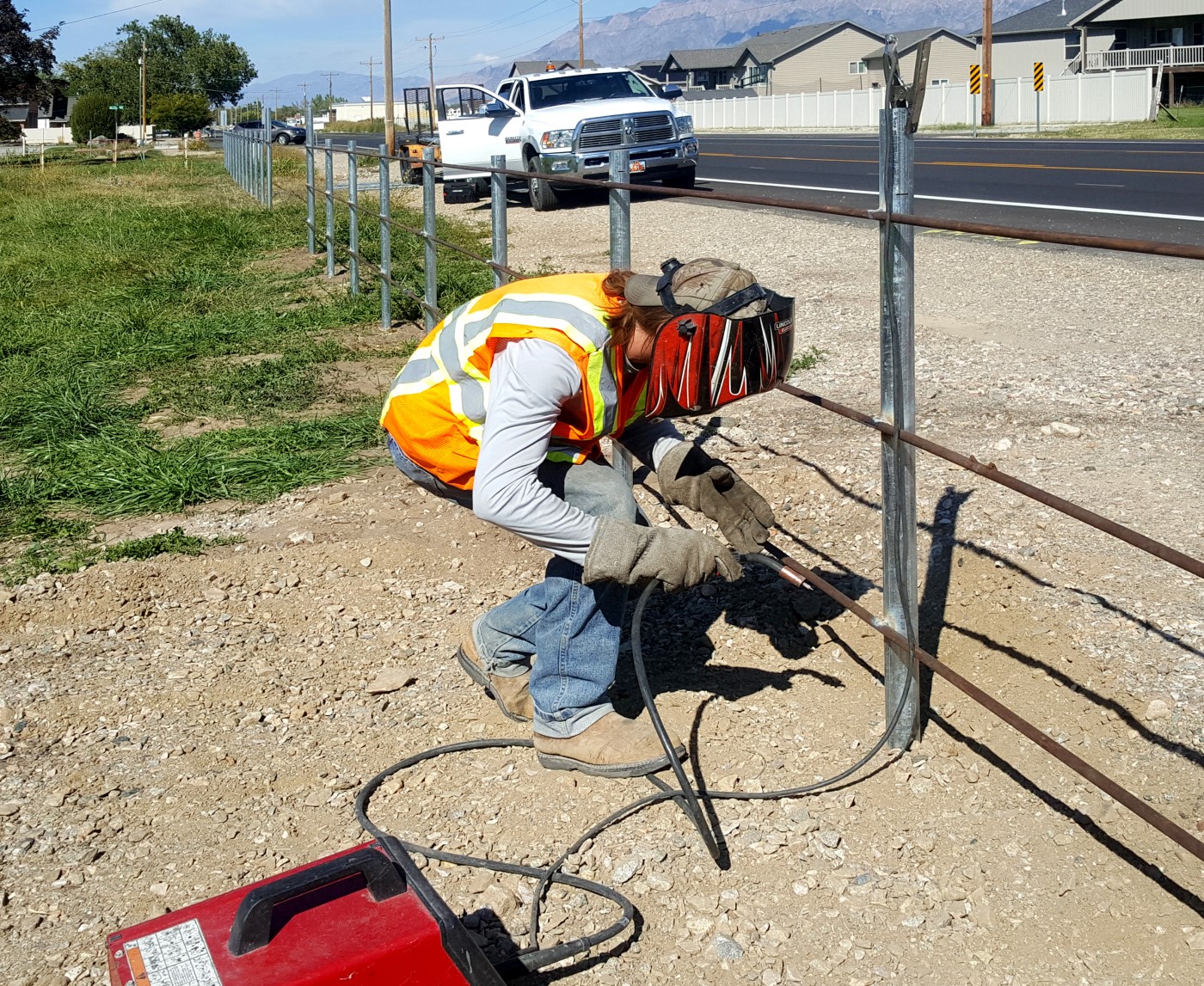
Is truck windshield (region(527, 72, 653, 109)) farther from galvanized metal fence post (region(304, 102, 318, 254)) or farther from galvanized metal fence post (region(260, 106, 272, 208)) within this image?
galvanized metal fence post (region(260, 106, 272, 208))

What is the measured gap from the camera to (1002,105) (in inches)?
1481

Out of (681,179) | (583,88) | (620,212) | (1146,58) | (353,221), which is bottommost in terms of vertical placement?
(620,212)

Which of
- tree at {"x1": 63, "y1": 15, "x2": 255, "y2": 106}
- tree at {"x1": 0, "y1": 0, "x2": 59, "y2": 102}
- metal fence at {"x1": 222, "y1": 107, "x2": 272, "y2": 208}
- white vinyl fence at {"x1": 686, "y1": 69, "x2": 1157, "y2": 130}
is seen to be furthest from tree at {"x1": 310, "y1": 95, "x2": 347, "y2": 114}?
metal fence at {"x1": 222, "y1": 107, "x2": 272, "y2": 208}

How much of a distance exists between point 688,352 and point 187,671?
2.07 m

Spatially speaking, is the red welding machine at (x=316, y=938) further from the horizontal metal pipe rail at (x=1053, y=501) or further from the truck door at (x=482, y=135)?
the truck door at (x=482, y=135)

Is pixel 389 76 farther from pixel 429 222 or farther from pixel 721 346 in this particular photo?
pixel 721 346

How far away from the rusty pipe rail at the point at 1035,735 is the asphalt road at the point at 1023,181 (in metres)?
7.64

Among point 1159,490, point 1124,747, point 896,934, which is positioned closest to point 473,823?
point 896,934

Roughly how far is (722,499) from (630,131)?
43.3ft

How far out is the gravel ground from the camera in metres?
2.63

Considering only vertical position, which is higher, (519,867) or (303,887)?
(303,887)

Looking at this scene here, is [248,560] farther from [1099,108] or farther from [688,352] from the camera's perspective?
[1099,108]

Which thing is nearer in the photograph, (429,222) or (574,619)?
(574,619)

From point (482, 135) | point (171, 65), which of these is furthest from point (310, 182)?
point (171, 65)
